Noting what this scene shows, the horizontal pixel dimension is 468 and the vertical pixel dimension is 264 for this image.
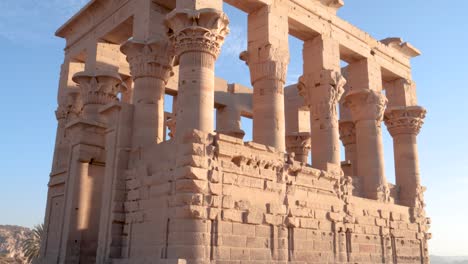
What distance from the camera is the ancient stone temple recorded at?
11.1 metres

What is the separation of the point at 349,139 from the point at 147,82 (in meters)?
10.7

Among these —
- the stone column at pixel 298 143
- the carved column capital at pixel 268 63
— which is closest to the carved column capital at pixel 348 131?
the stone column at pixel 298 143

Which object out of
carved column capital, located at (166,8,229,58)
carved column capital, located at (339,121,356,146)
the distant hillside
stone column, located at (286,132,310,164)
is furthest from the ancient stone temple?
the distant hillside

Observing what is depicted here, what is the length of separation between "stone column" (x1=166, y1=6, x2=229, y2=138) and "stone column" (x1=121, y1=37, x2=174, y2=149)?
1319 mm

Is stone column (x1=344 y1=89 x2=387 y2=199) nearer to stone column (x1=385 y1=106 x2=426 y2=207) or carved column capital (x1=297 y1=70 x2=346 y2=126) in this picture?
carved column capital (x1=297 y1=70 x2=346 y2=126)

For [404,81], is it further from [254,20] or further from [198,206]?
[198,206]

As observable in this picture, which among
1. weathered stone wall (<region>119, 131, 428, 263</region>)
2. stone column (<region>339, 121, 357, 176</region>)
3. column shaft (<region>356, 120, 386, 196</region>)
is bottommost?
weathered stone wall (<region>119, 131, 428, 263</region>)

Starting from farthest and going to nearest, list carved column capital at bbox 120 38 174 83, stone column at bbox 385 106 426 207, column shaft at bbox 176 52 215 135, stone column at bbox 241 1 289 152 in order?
1. stone column at bbox 385 106 426 207
2. stone column at bbox 241 1 289 152
3. carved column capital at bbox 120 38 174 83
4. column shaft at bbox 176 52 215 135

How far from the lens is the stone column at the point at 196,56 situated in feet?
37.7

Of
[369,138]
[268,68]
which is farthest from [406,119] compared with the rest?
[268,68]

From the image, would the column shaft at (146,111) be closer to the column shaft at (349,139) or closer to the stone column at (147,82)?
the stone column at (147,82)

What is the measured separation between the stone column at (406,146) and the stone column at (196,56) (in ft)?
35.2

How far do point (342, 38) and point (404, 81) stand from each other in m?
5.05

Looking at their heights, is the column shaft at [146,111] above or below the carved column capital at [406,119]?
below
